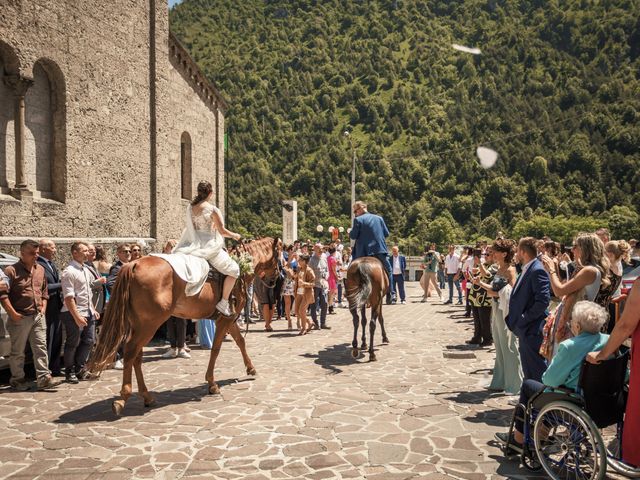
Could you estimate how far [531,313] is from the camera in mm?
5863

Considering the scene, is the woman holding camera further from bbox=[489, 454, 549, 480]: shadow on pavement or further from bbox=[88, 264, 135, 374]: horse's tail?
bbox=[88, 264, 135, 374]: horse's tail

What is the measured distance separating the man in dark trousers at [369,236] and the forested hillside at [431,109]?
88369 mm

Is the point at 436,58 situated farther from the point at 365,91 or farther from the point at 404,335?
the point at 404,335

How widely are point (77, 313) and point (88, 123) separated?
847 centimetres

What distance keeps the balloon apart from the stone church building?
10961 centimetres

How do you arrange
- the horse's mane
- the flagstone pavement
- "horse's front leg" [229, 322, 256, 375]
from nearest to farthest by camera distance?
the flagstone pavement → "horse's front leg" [229, 322, 256, 375] → the horse's mane

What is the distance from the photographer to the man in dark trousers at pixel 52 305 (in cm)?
812

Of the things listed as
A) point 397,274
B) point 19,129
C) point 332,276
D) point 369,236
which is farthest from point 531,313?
point 397,274

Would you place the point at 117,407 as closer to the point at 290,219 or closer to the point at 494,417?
the point at 494,417

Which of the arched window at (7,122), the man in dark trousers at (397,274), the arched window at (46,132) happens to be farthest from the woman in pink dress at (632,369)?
the man in dark trousers at (397,274)

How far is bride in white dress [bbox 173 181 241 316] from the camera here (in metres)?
7.46

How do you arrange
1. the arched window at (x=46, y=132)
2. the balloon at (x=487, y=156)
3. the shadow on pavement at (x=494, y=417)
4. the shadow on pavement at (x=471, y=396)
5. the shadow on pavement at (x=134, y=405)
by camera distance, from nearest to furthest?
the shadow on pavement at (x=494, y=417) → the shadow on pavement at (x=134, y=405) → the shadow on pavement at (x=471, y=396) → the arched window at (x=46, y=132) → the balloon at (x=487, y=156)

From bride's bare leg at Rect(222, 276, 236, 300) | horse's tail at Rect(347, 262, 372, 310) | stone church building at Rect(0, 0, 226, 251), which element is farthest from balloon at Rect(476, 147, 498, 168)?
bride's bare leg at Rect(222, 276, 236, 300)

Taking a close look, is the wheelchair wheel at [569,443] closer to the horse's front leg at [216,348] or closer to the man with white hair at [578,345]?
the man with white hair at [578,345]
